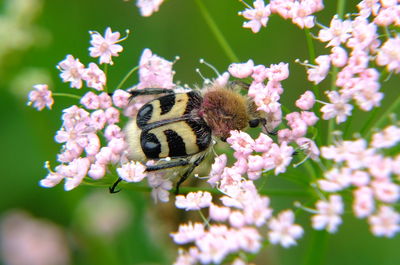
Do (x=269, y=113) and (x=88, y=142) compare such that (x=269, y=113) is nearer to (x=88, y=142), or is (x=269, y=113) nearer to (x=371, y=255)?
(x=88, y=142)

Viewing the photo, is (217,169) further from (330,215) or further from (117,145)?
(330,215)

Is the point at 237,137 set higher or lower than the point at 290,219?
higher

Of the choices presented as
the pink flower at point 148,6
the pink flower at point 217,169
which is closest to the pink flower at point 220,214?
the pink flower at point 217,169

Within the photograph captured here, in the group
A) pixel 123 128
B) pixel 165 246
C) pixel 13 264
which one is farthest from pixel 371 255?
pixel 13 264

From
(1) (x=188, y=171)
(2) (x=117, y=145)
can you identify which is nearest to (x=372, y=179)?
(1) (x=188, y=171)

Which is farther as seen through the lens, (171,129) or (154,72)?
(154,72)

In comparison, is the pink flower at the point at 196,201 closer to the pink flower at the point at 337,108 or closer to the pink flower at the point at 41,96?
the pink flower at the point at 337,108

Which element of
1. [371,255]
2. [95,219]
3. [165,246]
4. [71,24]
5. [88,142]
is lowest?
[371,255]
